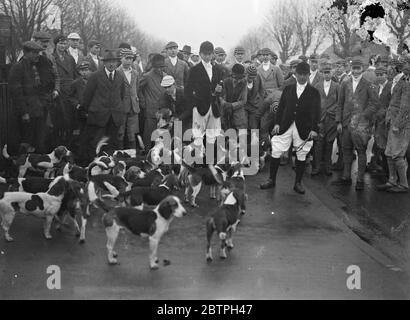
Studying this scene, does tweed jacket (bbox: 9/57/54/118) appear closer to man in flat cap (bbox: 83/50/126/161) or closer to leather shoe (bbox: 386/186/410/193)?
man in flat cap (bbox: 83/50/126/161)

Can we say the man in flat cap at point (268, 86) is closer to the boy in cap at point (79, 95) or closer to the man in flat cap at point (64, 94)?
the boy in cap at point (79, 95)

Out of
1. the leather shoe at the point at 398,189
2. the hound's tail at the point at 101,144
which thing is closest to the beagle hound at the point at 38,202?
the hound's tail at the point at 101,144

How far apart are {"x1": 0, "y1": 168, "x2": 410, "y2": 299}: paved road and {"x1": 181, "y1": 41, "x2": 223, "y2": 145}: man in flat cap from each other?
2.76 meters

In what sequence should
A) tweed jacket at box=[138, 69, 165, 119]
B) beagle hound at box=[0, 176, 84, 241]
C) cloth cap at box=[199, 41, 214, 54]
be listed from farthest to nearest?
tweed jacket at box=[138, 69, 165, 119] < cloth cap at box=[199, 41, 214, 54] < beagle hound at box=[0, 176, 84, 241]

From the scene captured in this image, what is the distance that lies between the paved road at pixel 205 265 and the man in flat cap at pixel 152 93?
3.69 m

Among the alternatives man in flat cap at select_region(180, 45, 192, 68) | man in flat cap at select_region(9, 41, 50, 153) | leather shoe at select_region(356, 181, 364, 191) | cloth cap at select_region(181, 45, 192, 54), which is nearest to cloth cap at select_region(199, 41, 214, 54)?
man in flat cap at select_region(9, 41, 50, 153)

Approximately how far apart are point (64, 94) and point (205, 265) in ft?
23.7

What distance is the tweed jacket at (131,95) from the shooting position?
11.0m

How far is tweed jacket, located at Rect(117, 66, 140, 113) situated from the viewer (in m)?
11.0

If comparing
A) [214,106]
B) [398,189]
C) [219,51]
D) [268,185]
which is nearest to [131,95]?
[214,106]

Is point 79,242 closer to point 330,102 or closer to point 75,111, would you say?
point 75,111

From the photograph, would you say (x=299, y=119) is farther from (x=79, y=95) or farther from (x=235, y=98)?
(x=79, y=95)

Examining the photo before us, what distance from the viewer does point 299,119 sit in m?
10.1

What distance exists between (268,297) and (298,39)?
4563 centimetres
